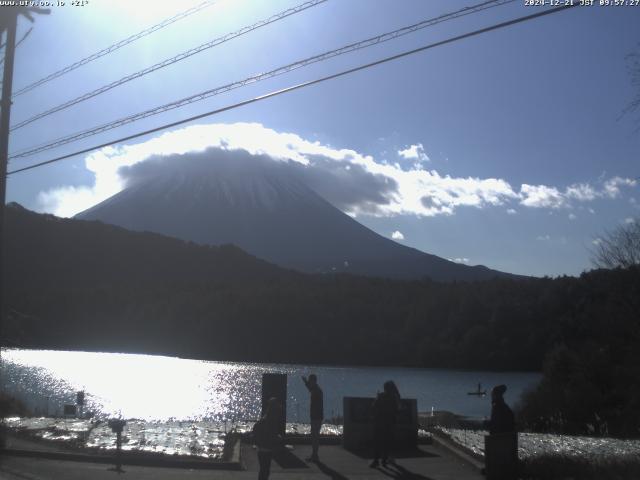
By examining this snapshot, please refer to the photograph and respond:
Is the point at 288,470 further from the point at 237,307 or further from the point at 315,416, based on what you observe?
the point at 237,307

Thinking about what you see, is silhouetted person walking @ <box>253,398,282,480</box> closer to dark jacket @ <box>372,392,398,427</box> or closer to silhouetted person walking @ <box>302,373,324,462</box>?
dark jacket @ <box>372,392,398,427</box>

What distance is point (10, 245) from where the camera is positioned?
119 meters

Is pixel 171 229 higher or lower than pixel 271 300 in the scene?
higher

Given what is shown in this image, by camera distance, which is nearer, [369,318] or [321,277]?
[369,318]

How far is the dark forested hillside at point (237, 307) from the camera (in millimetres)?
83188

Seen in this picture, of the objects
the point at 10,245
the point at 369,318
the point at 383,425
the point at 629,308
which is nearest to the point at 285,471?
the point at 383,425

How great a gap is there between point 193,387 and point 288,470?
47.7 meters

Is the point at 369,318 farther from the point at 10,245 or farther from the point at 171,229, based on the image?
the point at 171,229

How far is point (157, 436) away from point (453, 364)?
2863 inches

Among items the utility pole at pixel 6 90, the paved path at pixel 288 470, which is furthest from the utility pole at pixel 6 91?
the paved path at pixel 288 470

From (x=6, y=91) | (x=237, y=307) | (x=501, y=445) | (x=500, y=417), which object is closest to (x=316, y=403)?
(x=500, y=417)

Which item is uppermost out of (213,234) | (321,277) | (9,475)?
(213,234)

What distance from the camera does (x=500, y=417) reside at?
1171cm

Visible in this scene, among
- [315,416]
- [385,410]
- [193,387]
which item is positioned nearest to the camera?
[385,410]
